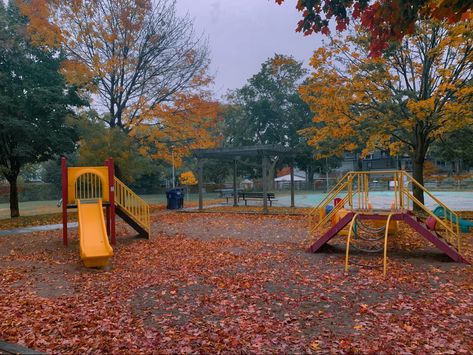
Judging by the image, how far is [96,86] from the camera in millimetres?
18359

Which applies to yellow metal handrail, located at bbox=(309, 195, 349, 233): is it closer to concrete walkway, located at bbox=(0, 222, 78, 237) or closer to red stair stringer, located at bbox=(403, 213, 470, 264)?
red stair stringer, located at bbox=(403, 213, 470, 264)

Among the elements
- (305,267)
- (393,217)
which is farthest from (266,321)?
(393,217)

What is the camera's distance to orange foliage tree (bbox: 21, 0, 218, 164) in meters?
17.5

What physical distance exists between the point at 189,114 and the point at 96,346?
1654 centimetres

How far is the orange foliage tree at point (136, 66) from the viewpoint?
17453 millimetres

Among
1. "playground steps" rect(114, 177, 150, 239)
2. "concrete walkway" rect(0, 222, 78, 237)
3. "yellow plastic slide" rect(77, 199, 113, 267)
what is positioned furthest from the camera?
"concrete walkway" rect(0, 222, 78, 237)

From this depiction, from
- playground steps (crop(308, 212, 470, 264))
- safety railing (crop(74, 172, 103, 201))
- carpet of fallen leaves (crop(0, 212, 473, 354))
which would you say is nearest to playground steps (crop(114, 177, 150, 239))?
safety railing (crop(74, 172, 103, 201))

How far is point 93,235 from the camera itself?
28.1ft

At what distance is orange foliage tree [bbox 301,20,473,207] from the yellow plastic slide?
919cm

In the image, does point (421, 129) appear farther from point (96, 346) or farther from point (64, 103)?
point (64, 103)

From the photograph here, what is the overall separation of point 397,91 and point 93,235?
11.4 m

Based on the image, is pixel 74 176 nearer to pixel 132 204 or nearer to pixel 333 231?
pixel 132 204

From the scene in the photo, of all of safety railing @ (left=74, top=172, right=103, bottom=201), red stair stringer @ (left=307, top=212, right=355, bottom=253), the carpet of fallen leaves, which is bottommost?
the carpet of fallen leaves

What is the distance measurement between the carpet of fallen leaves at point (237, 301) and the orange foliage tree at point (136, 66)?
10702mm
